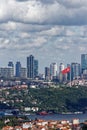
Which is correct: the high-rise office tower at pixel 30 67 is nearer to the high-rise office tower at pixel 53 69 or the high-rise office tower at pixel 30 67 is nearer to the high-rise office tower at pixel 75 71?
the high-rise office tower at pixel 53 69

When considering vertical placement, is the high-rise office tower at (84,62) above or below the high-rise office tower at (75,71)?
above

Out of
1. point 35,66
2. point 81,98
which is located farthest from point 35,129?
point 35,66

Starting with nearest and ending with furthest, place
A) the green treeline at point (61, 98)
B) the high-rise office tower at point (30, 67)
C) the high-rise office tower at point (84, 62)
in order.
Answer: the green treeline at point (61, 98), the high-rise office tower at point (30, 67), the high-rise office tower at point (84, 62)

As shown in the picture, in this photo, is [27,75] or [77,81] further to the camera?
[27,75]

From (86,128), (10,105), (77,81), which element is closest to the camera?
(86,128)

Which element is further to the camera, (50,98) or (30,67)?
(30,67)

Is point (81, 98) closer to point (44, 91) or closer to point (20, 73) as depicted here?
point (44, 91)

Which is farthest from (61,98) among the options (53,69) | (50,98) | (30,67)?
(53,69)

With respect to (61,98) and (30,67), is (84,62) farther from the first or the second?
(61,98)

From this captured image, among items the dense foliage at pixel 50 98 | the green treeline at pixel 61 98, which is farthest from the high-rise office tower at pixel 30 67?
the green treeline at pixel 61 98

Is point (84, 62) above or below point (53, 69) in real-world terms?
above

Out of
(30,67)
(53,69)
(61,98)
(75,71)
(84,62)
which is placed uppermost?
(84,62)
